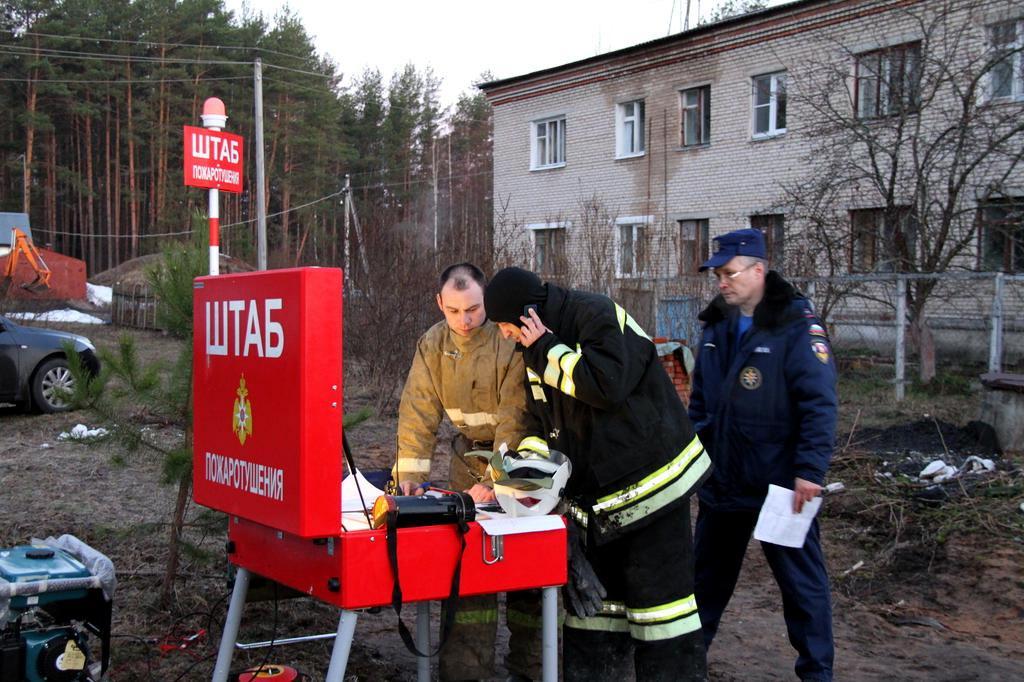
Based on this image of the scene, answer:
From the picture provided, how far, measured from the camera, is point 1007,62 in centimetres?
1496

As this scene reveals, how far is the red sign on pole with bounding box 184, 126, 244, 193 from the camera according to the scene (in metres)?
8.55

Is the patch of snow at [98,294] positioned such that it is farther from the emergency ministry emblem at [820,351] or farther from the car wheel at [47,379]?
the emergency ministry emblem at [820,351]

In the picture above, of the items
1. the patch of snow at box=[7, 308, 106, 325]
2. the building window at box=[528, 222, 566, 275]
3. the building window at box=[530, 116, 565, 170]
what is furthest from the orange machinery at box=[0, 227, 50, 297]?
the building window at box=[528, 222, 566, 275]

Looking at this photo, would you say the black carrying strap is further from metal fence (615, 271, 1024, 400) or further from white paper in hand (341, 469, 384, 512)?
metal fence (615, 271, 1024, 400)

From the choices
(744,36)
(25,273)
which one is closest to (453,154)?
(25,273)

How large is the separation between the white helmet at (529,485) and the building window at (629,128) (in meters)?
22.9

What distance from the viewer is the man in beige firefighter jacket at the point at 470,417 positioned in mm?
3938

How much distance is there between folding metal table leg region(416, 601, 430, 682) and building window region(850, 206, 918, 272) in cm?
1192

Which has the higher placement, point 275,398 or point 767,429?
point 275,398

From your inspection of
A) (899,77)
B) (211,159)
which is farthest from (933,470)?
(899,77)

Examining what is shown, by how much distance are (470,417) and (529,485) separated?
0.80 metres

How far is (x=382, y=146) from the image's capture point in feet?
170

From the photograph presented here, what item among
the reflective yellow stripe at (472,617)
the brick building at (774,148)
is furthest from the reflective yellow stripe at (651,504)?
the brick building at (774,148)

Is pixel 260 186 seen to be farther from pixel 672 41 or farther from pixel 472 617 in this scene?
pixel 472 617
